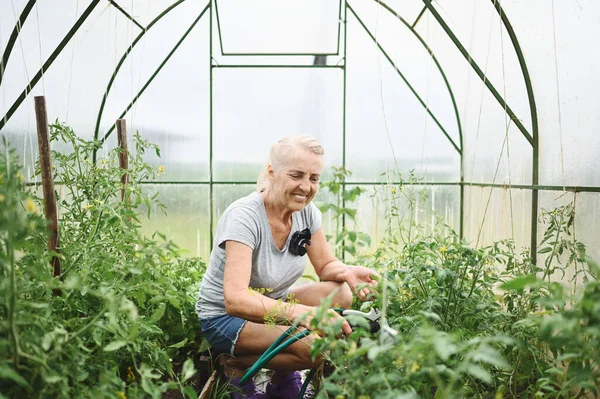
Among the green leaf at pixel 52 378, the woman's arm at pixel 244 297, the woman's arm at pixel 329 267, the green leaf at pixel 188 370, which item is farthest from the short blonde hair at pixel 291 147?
the green leaf at pixel 52 378

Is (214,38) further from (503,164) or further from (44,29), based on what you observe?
(503,164)

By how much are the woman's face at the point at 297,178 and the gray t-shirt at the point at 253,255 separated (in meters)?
0.16

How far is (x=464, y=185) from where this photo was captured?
4684 mm

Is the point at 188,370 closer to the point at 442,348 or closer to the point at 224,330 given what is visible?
the point at 442,348

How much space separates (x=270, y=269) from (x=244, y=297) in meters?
0.39

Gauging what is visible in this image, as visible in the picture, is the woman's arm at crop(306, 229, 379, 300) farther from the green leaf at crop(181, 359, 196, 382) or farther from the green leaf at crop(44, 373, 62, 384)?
the green leaf at crop(44, 373, 62, 384)

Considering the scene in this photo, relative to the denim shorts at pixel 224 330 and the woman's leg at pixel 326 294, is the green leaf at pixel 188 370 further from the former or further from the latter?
the woman's leg at pixel 326 294

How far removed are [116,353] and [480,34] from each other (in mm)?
3249

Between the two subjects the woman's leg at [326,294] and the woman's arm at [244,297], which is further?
the woman's leg at [326,294]

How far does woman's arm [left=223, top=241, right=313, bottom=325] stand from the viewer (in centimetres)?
193

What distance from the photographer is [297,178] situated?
227 centimetres

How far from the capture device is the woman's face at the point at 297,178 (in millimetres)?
2236

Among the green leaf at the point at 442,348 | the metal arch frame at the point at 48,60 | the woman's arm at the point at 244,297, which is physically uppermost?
the metal arch frame at the point at 48,60

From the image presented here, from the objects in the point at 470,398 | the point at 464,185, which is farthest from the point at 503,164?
the point at 470,398
